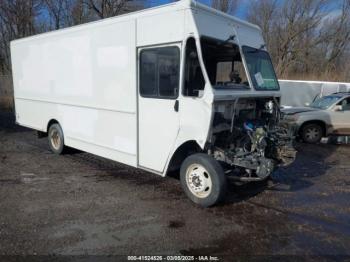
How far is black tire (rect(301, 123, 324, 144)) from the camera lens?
1078 centimetres

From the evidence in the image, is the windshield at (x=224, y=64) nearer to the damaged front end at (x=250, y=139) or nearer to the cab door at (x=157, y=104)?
the damaged front end at (x=250, y=139)

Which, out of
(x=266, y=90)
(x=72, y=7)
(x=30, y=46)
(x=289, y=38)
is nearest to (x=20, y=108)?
(x=30, y=46)

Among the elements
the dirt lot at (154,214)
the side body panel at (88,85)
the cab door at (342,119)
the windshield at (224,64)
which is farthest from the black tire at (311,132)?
the side body panel at (88,85)

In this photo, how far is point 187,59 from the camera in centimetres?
481

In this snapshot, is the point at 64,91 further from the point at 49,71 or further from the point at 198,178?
the point at 198,178

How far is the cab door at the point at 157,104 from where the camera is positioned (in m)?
5.01

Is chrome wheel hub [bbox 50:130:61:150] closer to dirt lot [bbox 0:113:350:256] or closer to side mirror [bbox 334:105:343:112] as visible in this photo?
dirt lot [bbox 0:113:350:256]

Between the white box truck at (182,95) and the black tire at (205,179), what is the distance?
16 mm

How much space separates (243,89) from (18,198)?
4.23m

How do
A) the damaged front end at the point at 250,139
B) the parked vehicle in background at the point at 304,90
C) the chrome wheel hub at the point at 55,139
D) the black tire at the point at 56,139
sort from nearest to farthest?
1. the damaged front end at the point at 250,139
2. the black tire at the point at 56,139
3. the chrome wheel hub at the point at 55,139
4. the parked vehicle in background at the point at 304,90

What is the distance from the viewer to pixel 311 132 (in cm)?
1079

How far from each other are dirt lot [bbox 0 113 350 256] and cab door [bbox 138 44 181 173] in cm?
78

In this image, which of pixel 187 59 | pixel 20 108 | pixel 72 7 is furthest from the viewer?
pixel 72 7

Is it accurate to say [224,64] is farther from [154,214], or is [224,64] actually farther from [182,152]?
[154,214]
